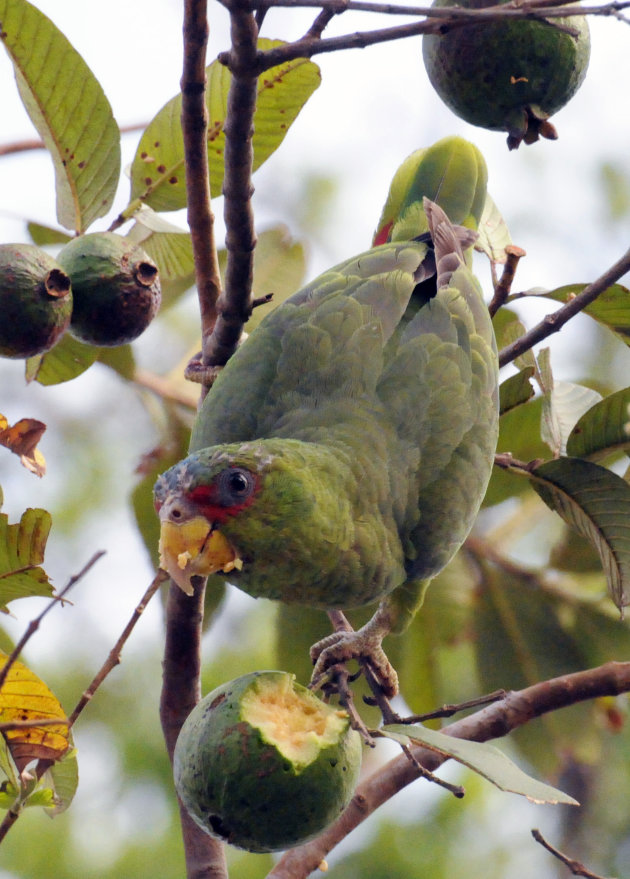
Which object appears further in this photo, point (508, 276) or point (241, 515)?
point (508, 276)

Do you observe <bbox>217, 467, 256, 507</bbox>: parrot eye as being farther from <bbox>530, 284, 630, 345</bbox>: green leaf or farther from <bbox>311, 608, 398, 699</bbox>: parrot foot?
<bbox>530, 284, 630, 345</bbox>: green leaf

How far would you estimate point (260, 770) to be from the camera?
1348 millimetres

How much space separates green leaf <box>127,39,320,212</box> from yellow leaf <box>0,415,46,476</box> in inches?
23.6

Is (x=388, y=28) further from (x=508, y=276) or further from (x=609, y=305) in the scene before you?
(x=609, y=305)

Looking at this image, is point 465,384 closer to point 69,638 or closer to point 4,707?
point 4,707

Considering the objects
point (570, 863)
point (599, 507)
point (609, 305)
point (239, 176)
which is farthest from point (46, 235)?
point (570, 863)

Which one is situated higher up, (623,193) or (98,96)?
(98,96)

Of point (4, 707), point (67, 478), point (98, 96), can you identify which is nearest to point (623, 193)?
point (67, 478)

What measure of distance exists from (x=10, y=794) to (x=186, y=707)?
558 mm

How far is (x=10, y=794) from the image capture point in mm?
1541

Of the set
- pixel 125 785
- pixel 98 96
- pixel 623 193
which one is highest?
pixel 98 96

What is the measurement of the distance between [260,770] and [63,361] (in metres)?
1.24

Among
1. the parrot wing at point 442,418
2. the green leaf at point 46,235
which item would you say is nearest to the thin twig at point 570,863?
the parrot wing at point 442,418

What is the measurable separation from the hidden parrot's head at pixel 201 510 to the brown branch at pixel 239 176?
15.1 inches
